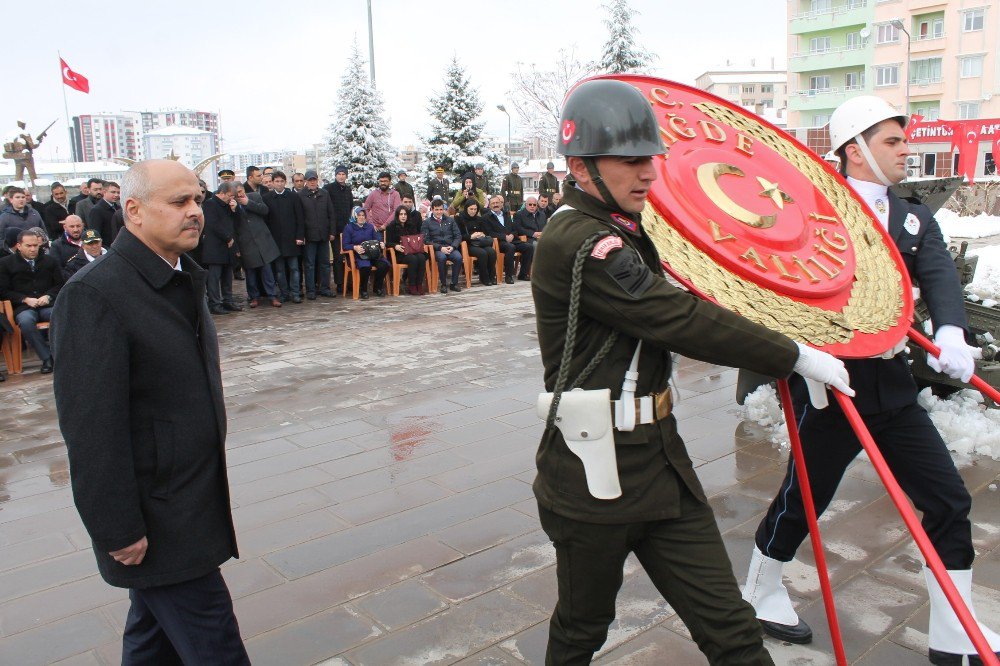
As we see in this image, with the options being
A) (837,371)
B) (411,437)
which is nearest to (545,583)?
(837,371)

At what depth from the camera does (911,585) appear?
3502mm

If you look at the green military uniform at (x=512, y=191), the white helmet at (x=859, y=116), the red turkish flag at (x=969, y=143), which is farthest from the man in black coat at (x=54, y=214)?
the red turkish flag at (x=969, y=143)

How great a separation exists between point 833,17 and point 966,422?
53.8 meters

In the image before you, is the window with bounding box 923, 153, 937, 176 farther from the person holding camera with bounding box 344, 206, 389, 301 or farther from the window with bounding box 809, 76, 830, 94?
the person holding camera with bounding box 344, 206, 389, 301

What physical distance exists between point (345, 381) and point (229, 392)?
103 centimetres

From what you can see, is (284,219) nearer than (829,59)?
Yes

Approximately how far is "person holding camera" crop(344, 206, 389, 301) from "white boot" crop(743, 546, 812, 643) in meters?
10.4

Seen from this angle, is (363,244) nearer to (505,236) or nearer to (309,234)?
(309,234)

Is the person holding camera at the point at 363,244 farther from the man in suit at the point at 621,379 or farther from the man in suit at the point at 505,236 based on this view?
the man in suit at the point at 621,379

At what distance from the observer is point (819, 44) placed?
5381 centimetres

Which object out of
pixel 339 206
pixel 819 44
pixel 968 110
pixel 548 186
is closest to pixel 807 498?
pixel 339 206

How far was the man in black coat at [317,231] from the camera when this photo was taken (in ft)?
41.2

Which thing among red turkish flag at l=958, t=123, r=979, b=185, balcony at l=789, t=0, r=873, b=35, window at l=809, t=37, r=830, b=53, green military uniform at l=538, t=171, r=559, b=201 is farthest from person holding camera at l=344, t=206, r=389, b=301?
window at l=809, t=37, r=830, b=53

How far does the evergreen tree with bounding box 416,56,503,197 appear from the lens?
29.7m
